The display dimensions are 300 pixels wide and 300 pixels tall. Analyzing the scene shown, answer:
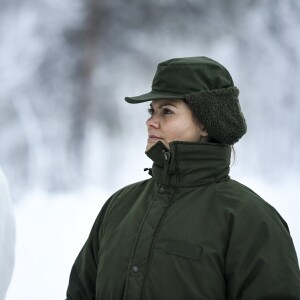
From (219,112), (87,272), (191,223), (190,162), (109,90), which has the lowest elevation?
(87,272)

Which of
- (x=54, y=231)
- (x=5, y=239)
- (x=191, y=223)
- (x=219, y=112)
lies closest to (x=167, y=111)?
(x=219, y=112)

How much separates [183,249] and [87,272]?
33 cm

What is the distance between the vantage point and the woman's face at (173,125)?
1.59 metres

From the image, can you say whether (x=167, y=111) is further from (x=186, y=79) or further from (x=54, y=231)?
(x=54, y=231)

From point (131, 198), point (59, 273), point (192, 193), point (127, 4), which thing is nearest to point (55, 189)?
point (59, 273)

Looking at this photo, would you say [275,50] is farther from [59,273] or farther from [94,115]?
[59,273]

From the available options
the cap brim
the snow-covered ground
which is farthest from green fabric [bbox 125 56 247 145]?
the snow-covered ground

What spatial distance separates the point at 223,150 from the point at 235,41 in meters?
1.45

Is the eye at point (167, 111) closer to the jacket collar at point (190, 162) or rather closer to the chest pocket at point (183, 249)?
the jacket collar at point (190, 162)

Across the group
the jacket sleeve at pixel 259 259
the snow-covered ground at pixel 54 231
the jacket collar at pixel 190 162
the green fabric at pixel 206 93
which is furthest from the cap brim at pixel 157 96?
the snow-covered ground at pixel 54 231

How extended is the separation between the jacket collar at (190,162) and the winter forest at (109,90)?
110 centimetres

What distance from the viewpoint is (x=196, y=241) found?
4.84ft

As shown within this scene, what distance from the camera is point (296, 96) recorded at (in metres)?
2.94

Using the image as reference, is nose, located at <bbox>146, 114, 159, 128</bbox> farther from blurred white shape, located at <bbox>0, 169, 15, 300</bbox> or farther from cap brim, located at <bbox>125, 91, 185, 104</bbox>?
blurred white shape, located at <bbox>0, 169, 15, 300</bbox>
